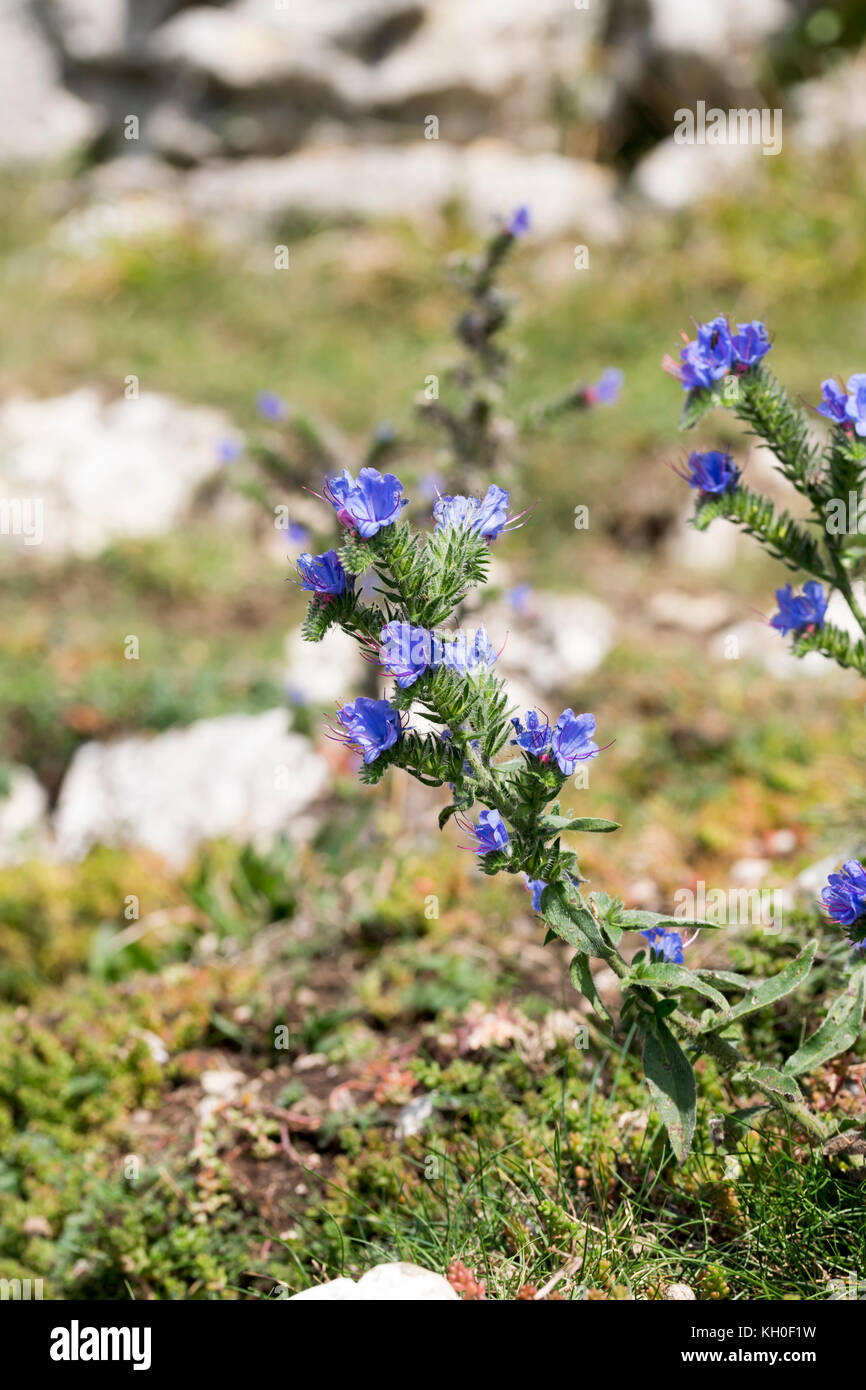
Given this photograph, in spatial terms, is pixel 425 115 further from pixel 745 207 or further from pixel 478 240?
pixel 745 207

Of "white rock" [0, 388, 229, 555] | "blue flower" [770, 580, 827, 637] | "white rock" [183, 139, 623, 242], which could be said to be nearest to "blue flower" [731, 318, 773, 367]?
"blue flower" [770, 580, 827, 637]

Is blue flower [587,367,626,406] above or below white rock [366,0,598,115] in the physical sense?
below

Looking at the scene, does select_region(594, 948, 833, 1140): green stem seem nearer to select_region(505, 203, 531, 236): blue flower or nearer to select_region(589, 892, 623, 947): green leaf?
select_region(589, 892, 623, 947): green leaf

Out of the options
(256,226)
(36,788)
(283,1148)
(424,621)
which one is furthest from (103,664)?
(256,226)

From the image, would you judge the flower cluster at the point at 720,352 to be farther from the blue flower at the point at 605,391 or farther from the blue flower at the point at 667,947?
the blue flower at the point at 605,391

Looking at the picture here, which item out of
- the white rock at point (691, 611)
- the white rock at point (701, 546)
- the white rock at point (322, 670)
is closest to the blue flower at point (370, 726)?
the white rock at point (322, 670)

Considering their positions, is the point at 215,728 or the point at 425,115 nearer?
the point at 215,728
